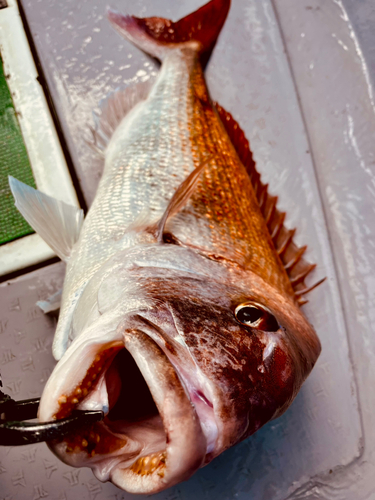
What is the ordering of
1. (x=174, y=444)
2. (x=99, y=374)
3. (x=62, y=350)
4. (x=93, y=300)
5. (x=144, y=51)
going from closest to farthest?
(x=174, y=444) → (x=99, y=374) → (x=93, y=300) → (x=62, y=350) → (x=144, y=51)

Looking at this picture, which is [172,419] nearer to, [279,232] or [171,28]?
[279,232]

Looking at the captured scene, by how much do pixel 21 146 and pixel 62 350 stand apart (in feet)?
3.55

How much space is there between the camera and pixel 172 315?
81 cm

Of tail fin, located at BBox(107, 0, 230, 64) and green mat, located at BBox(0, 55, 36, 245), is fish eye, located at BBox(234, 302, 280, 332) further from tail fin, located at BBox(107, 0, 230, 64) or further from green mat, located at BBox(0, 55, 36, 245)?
tail fin, located at BBox(107, 0, 230, 64)

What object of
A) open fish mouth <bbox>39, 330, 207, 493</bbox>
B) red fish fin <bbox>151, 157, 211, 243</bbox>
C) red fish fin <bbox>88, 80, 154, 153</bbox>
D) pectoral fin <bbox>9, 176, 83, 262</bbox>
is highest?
red fish fin <bbox>88, 80, 154, 153</bbox>

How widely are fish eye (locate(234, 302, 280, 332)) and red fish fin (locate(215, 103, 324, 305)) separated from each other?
47cm

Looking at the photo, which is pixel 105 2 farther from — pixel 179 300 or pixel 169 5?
pixel 179 300

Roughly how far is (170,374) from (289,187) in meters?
1.40

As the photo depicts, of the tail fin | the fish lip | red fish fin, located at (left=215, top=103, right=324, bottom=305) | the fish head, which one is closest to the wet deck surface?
the tail fin

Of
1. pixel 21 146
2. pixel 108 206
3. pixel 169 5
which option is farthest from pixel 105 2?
pixel 108 206

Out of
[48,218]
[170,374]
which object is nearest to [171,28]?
[48,218]

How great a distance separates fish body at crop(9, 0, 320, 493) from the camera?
729mm

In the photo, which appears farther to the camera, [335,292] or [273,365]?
[335,292]

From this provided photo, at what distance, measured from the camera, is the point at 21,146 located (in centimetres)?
181
